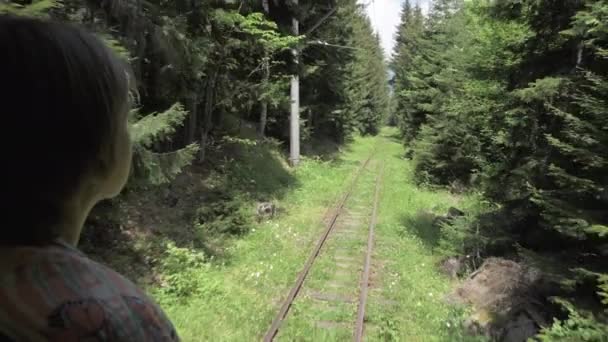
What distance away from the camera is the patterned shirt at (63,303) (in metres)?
1.06

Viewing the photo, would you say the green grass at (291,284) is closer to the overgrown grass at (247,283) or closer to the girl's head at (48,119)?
the overgrown grass at (247,283)

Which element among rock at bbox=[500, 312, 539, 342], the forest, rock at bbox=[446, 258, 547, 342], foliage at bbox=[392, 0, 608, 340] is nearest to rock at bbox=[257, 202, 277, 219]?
Result: the forest

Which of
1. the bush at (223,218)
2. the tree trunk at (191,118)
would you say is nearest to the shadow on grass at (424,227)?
the bush at (223,218)

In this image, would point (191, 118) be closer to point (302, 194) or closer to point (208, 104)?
point (208, 104)

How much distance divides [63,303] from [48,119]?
420mm

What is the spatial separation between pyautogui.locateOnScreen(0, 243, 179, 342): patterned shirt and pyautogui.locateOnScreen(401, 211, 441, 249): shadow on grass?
36.3 feet

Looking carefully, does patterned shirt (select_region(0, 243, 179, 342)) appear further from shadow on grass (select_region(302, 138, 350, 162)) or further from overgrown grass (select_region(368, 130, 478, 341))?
shadow on grass (select_region(302, 138, 350, 162))

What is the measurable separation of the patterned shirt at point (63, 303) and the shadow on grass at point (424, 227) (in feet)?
36.3

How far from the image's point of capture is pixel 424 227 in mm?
13477

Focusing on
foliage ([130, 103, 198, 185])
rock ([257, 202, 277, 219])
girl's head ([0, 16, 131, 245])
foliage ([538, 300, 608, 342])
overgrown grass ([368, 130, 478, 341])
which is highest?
girl's head ([0, 16, 131, 245])

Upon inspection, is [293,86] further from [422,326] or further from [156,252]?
[422,326]

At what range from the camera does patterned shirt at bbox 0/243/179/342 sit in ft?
3.46

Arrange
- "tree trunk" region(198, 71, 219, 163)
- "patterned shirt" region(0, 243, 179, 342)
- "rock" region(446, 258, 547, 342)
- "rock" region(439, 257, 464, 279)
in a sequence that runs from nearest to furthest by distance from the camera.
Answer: "patterned shirt" region(0, 243, 179, 342) → "rock" region(446, 258, 547, 342) → "rock" region(439, 257, 464, 279) → "tree trunk" region(198, 71, 219, 163)

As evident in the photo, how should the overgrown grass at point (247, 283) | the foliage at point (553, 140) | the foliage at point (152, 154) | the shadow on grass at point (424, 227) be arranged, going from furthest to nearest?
the shadow on grass at point (424, 227)
the overgrown grass at point (247, 283)
the foliage at point (152, 154)
the foliage at point (553, 140)
